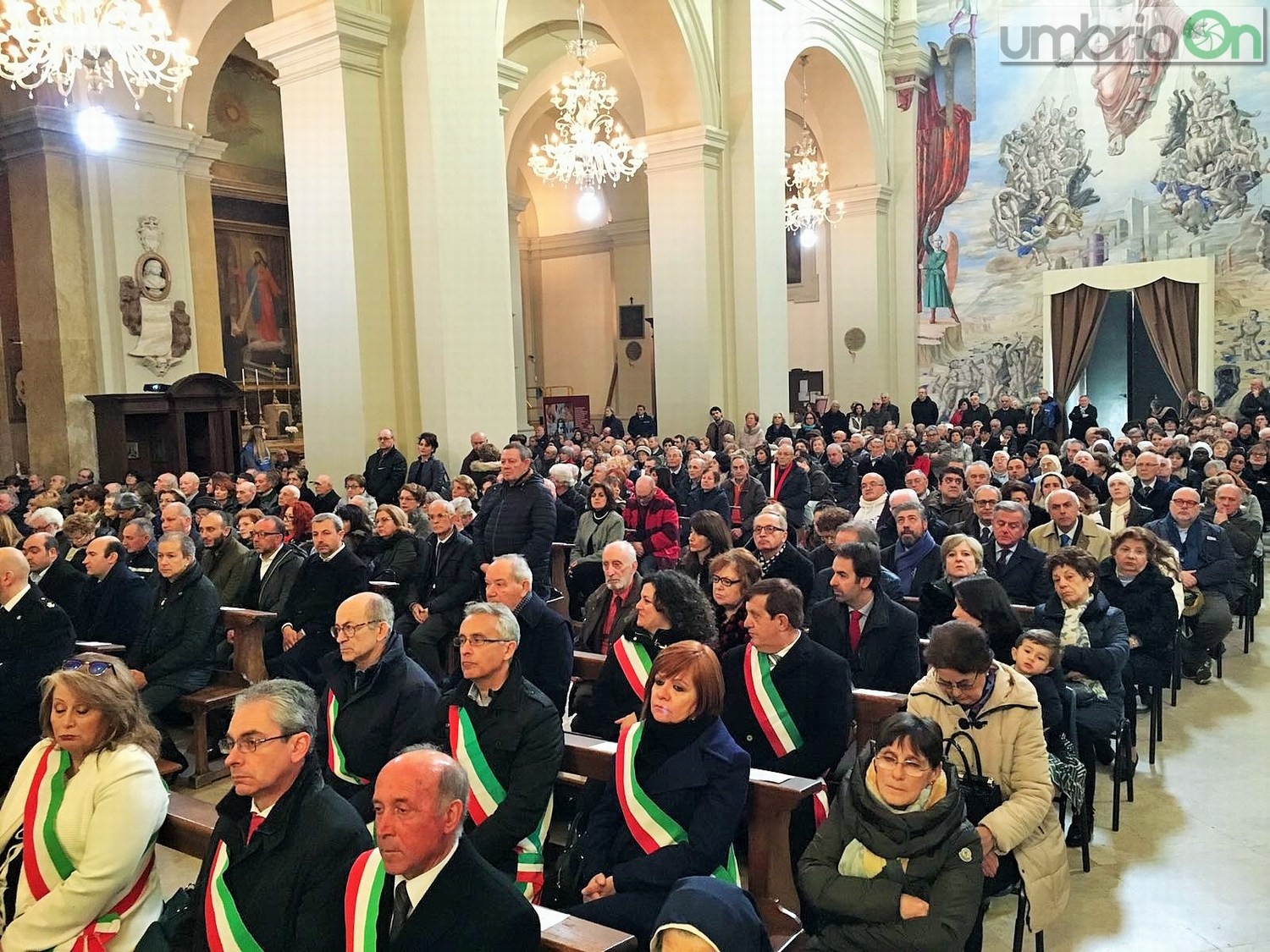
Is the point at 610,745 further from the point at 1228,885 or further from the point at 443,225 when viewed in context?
the point at 443,225

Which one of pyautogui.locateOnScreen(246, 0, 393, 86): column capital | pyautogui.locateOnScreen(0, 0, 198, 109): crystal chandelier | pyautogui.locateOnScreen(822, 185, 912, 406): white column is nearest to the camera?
pyautogui.locateOnScreen(0, 0, 198, 109): crystal chandelier

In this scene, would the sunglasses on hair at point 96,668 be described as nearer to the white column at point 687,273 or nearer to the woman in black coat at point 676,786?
the woman in black coat at point 676,786

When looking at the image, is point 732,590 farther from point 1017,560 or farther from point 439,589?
point 439,589

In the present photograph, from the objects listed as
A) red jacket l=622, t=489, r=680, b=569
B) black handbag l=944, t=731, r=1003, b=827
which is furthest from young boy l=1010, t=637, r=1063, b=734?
red jacket l=622, t=489, r=680, b=569

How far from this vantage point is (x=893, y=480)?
11.0 m

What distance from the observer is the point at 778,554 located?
528 cm

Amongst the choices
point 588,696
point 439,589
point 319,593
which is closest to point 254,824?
point 588,696

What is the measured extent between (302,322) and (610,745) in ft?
28.2

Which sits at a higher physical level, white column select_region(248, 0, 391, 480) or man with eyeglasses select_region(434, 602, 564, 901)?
white column select_region(248, 0, 391, 480)

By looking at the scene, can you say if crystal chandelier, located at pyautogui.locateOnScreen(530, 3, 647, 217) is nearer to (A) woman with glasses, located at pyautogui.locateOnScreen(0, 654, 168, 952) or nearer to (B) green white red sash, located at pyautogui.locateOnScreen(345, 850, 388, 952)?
(A) woman with glasses, located at pyautogui.locateOnScreen(0, 654, 168, 952)

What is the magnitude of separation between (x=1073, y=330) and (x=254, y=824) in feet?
60.8

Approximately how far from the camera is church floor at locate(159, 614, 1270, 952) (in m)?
3.44

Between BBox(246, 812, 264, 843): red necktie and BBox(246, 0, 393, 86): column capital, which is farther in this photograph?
BBox(246, 0, 393, 86): column capital

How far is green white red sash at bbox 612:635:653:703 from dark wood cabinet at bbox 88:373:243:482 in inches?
447
